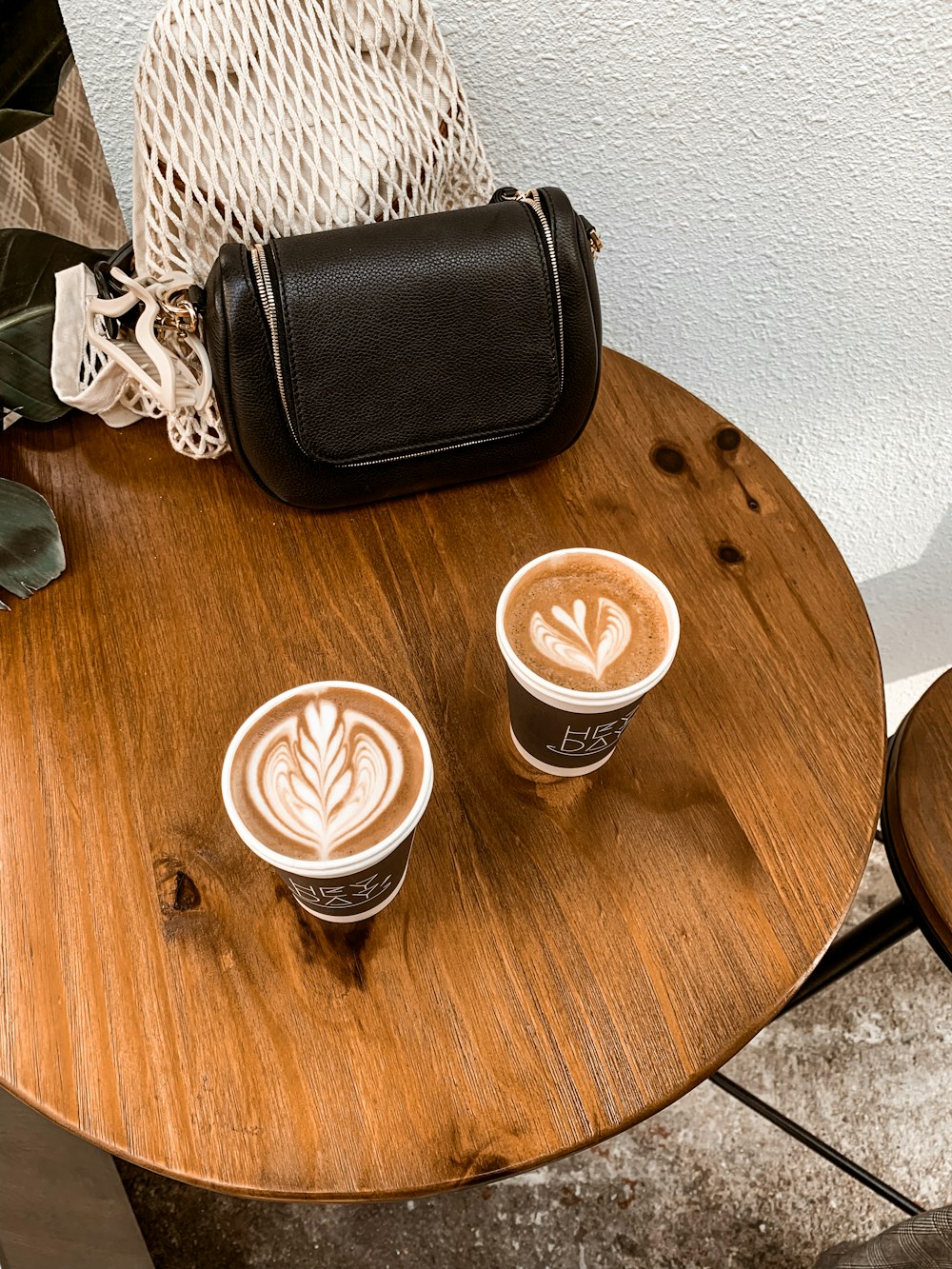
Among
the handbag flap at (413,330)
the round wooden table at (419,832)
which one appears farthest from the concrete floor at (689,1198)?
the handbag flap at (413,330)

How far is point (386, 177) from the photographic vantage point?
0.81m

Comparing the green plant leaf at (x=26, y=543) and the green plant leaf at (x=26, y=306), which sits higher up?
the green plant leaf at (x=26, y=306)

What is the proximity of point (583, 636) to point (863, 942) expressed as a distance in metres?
0.63

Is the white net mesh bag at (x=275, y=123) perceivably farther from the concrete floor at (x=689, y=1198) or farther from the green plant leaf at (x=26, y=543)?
the concrete floor at (x=689, y=1198)

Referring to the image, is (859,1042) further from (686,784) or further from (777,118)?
(777,118)

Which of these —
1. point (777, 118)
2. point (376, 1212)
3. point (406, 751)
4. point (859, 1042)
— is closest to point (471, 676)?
point (406, 751)

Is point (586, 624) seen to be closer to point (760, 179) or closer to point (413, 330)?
point (413, 330)

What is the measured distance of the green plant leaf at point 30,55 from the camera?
68 cm

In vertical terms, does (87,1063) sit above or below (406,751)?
below

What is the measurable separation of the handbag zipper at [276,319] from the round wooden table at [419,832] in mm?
77

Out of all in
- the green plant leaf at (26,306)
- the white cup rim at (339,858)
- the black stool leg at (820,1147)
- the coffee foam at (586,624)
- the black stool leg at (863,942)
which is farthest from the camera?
the black stool leg at (820,1147)

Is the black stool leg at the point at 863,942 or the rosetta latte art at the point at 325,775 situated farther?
the black stool leg at the point at 863,942

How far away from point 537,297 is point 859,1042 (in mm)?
1249

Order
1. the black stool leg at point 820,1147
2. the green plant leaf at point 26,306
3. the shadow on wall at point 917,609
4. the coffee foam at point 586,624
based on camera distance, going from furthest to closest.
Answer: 1. the shadow on wall at point 917,609
2. the black stool leg at point 820,1147
3. the green plant leaf at point 26,306
4. the coffee foam at point 586,624
